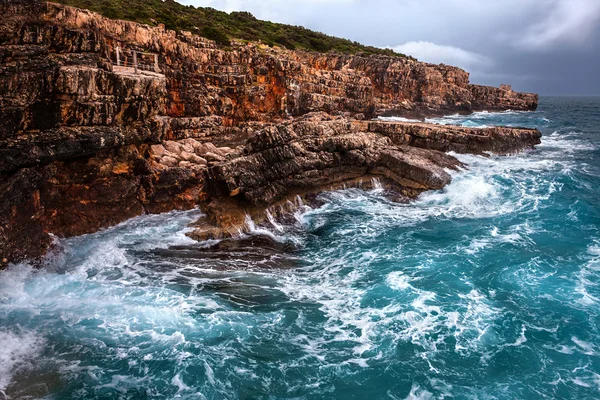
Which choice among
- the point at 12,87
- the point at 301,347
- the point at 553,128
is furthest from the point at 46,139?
the point at 553,128

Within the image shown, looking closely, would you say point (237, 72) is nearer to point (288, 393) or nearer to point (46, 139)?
point (46, 139)

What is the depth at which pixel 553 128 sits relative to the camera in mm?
63562

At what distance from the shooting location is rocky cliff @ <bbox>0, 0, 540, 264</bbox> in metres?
18.4

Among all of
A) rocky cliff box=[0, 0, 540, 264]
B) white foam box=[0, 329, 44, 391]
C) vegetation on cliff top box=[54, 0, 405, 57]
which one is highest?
vegetation on cliff top box=[54, 0, 405, 57]

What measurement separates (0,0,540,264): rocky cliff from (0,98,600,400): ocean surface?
1.96 metres

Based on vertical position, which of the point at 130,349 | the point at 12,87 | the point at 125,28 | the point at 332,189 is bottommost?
the point at 130,349

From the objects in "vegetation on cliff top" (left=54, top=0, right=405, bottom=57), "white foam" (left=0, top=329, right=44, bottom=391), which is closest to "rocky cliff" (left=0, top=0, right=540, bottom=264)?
"white foam" (left=0, top=329, right=44, bottom=391)

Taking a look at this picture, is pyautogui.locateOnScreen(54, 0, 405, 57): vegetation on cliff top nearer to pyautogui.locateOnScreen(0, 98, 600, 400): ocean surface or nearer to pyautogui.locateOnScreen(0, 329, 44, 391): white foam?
pyautogui.locateOnScreen(0, 98, 600, 400): ocean surface

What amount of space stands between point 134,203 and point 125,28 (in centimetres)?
2032

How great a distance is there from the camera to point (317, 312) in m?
15.7

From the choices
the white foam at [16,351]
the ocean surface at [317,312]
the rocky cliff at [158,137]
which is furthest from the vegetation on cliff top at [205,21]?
the white foam at [16,351]

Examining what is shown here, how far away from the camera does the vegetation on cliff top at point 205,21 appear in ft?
160

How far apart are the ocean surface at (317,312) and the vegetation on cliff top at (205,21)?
3608 centimetres

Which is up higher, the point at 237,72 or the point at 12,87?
the point at 237,72
